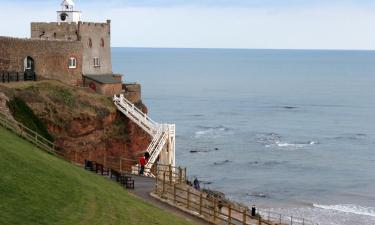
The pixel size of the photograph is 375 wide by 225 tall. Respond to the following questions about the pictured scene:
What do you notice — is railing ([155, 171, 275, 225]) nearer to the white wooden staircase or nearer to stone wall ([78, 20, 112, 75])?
the white wooden staircase

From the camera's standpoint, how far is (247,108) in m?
139

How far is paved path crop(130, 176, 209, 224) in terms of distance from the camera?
29834mm

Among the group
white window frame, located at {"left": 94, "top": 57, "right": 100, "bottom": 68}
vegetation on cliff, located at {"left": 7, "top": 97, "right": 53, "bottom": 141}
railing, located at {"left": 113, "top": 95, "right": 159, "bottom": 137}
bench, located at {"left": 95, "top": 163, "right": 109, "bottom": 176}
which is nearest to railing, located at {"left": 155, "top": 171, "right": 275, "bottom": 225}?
bench, located at {"left": 95, "top": 163, "right": 109, "bottom": 176}

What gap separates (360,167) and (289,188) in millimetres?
13959

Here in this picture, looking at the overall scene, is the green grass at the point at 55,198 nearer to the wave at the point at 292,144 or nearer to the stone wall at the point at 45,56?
the stone wall at the point at 45,56

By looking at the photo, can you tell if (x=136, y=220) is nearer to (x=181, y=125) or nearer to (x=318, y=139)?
(x=318, y=139)

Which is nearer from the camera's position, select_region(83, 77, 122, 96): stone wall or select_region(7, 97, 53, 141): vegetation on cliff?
select_region(7, 97, 53, 141): vegetation on cliff

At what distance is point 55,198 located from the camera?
23.7 m

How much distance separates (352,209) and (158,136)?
20658 millimetres

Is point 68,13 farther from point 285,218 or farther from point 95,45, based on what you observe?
point 285,218

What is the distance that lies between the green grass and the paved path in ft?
5.24

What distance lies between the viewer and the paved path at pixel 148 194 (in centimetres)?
2983

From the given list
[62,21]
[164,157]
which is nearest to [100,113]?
[164,157]

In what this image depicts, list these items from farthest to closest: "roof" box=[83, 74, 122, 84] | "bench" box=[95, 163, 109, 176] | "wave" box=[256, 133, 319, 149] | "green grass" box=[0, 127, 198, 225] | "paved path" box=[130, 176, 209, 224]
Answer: "wave" box=[256, 133, 319, 149] < "roof" box=[83, 74, 122, 84] < "bench" box=[95, 163, 109, 176] < "paved path" box=[130, 176, 209, 224] < "green grass" box=[0, 127, 198, 225]
